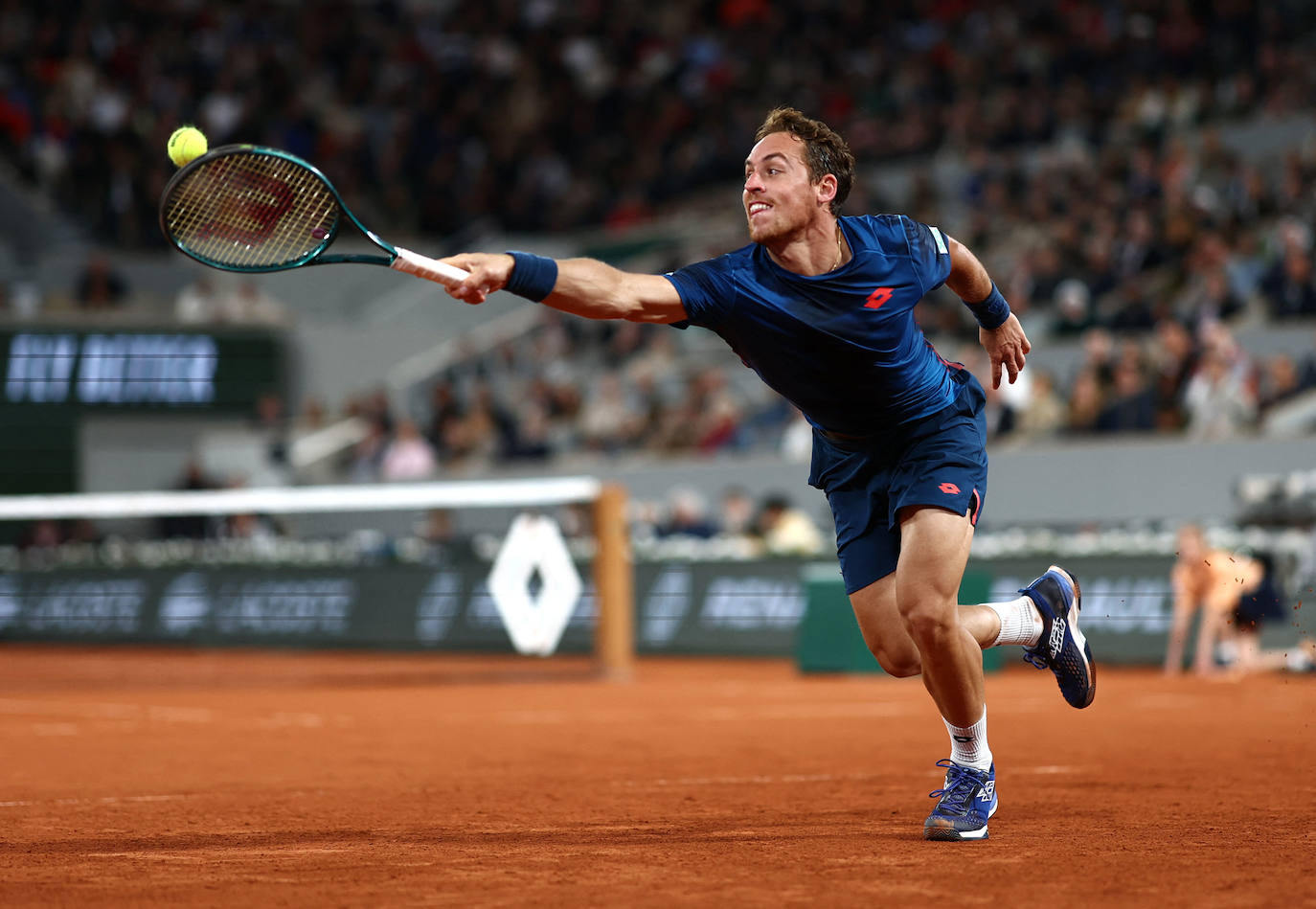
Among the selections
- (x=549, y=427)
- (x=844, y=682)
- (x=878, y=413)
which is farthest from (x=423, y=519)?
(x=878, y=413)

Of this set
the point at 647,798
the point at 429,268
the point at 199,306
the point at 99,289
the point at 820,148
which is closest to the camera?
the point at 429,268

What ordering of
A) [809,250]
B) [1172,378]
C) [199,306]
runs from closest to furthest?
1. [809,250]
2. [1172,378]
3. [199,306]

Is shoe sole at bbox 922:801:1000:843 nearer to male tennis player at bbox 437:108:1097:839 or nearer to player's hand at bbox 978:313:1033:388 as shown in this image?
male tennis player at bbox 437:108:1097:839

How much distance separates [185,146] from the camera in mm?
5504

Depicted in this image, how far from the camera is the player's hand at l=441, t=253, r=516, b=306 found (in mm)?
5055

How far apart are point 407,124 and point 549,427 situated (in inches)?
363

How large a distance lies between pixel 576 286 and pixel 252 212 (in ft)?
3.78

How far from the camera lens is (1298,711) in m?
11.1

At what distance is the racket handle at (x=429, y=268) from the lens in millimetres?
5004

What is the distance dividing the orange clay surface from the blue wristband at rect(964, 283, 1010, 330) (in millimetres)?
1806

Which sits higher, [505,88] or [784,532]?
[505,88]

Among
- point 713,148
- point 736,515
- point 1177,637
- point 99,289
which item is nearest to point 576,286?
point 1177,637

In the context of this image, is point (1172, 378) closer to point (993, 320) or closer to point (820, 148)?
point (993, 320)

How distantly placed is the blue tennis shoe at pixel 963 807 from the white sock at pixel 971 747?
24 millimetres
